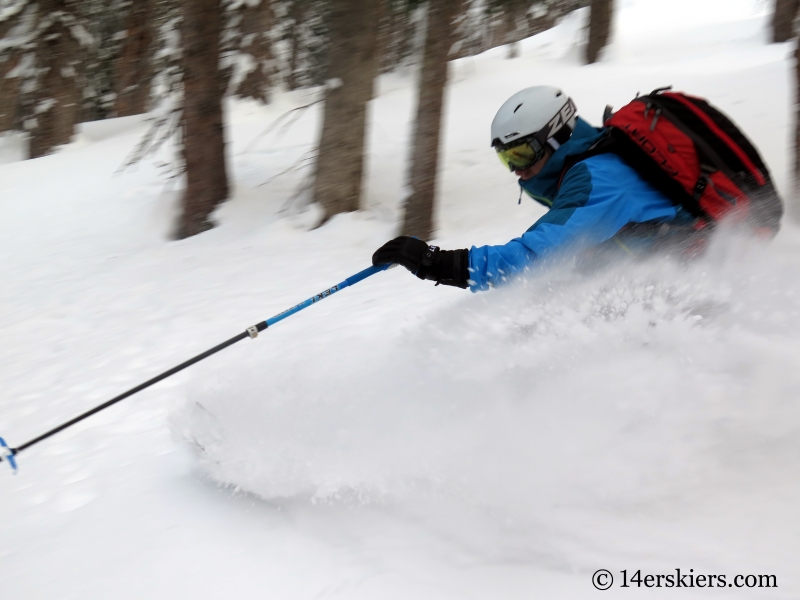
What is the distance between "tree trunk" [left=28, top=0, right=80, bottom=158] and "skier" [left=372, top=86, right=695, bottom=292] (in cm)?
1236

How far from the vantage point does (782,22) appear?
46.5 feet

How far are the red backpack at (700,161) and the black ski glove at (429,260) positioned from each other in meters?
0.85

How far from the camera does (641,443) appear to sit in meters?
2.99

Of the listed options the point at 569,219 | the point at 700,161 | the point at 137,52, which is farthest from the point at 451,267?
the point at 137,52

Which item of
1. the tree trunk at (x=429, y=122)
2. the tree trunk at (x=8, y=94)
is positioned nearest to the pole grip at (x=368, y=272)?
the tree trunk at (x=429, y=122)

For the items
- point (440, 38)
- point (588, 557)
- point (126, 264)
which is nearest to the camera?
point (588, 557)

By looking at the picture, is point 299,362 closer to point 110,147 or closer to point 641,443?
point 641,443

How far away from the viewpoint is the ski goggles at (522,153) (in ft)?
10.9

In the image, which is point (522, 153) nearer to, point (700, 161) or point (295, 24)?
point (700, 161)

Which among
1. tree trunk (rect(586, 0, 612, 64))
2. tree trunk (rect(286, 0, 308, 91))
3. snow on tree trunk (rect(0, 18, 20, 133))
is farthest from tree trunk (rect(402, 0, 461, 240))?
snow on tree trunk (rect(0, 18, 20, 133))

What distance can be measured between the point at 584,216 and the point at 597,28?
13.6 m

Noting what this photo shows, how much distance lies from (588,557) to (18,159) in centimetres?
→ 1633

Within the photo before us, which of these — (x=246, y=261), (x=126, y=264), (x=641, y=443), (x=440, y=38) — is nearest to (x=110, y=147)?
(x=126, y=264)

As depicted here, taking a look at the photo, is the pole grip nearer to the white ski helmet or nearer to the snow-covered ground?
the snow-covered ground
